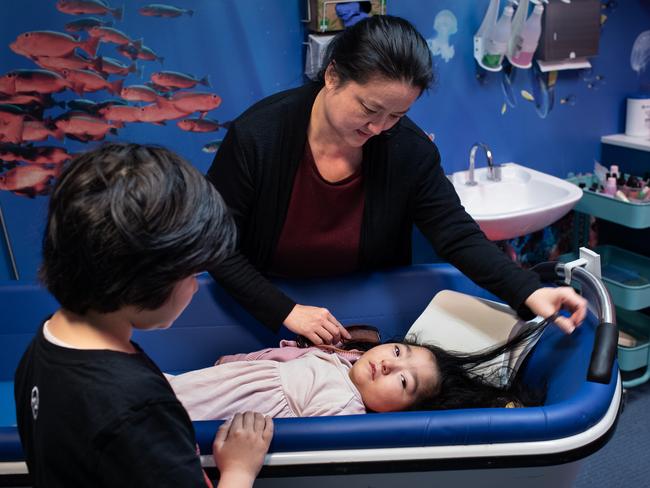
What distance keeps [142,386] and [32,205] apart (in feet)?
5.22

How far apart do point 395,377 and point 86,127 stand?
135cm

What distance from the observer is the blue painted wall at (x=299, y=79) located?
216cm

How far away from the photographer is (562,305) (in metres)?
1.54

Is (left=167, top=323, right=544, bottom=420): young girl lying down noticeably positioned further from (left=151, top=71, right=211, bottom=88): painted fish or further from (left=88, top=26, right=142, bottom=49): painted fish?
(left=88, top=26, right=142, bottom=49): painted fish

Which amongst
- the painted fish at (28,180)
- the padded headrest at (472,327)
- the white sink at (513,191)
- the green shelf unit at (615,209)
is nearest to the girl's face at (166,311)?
the padded headrest at (472,327)

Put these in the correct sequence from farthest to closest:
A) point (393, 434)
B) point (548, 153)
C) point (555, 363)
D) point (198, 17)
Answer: point (548, 153) → point (198, 17) → point (555, 363) → point (393, 434)

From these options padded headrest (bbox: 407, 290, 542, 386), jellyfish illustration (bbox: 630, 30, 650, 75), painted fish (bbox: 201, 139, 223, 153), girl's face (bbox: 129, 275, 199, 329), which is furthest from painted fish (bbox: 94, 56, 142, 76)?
jellyfish illustration (bbox: 630, 30, 650, 75)

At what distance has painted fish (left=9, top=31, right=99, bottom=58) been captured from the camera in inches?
80.4

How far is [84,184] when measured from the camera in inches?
32.5

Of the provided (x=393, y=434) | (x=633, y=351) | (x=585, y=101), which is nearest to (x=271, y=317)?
(x=393, y=434)

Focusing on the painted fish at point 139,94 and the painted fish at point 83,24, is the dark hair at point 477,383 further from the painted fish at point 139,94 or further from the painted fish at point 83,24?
the painted fish at point 83,24

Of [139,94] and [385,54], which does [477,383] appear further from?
[139,94]

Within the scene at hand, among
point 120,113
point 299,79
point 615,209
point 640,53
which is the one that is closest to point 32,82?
point 120,113

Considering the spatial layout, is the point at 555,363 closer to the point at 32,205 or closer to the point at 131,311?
the point at 131,311
